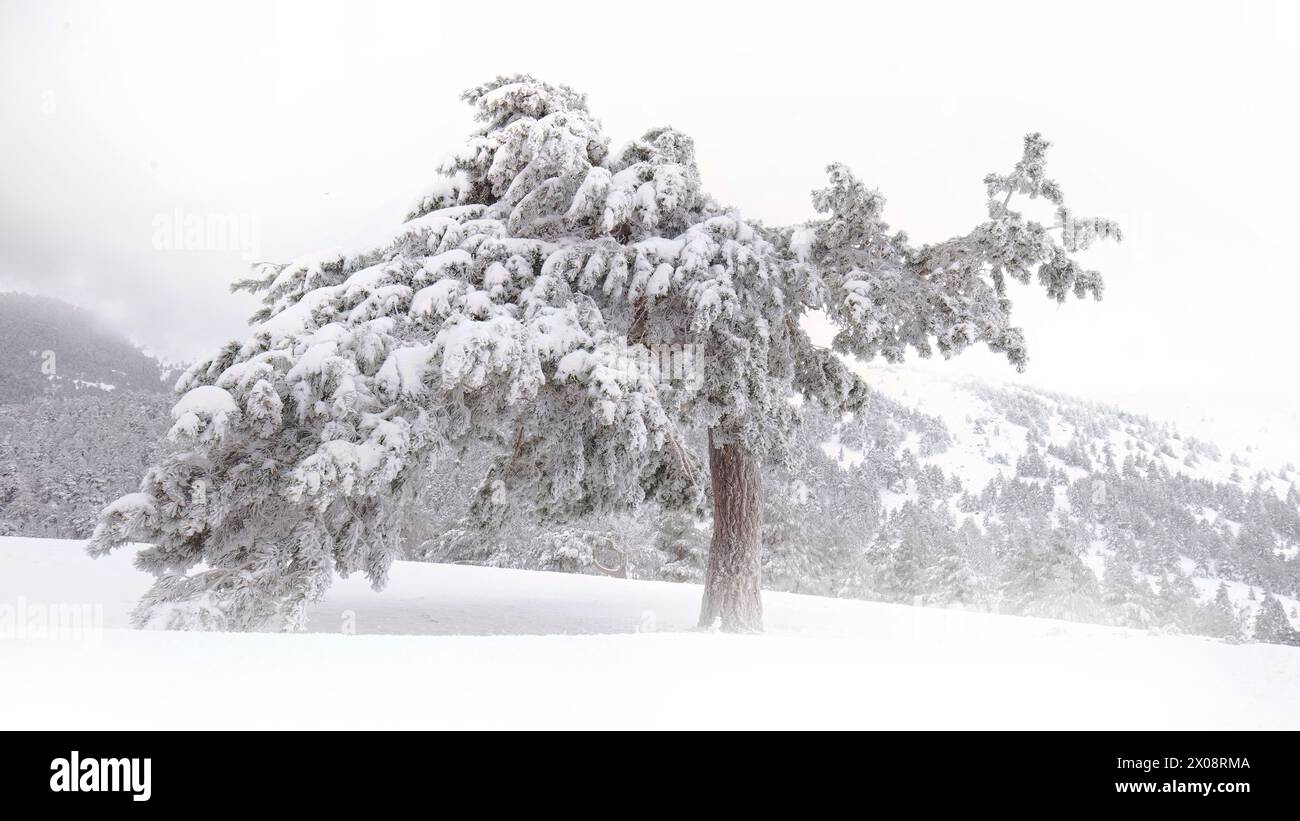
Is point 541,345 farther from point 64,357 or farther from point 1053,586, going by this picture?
point 64,357

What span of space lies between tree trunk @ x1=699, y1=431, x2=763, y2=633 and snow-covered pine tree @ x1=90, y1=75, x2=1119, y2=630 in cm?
3

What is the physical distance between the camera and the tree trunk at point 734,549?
1010 cm

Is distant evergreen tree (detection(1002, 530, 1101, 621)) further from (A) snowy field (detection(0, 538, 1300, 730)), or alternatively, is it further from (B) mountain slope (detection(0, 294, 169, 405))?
(B) mountain slope (detection(0, 294, 169, 405))

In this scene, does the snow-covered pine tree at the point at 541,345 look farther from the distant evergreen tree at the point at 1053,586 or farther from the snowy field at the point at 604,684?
the distant evergreen tree at the point at 1053,586

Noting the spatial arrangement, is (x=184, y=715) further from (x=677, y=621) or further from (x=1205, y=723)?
(x=677, y=621)

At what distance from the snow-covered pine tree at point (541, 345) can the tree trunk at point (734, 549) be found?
0.03 m

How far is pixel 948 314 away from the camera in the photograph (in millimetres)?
9875

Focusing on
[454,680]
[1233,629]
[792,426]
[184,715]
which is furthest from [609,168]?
[1233,629]

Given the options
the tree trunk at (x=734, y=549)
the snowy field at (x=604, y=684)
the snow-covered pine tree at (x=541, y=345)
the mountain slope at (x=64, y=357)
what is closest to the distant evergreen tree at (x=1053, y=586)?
the snow-covered pine tree at (x=541, y=345)

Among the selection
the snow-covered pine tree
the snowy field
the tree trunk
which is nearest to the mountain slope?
the snow-covered pine tree

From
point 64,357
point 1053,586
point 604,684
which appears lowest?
point 1053,586

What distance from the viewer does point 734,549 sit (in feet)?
33.6

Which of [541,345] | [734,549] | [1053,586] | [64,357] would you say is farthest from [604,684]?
[64,357]

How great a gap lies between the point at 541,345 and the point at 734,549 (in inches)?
177
